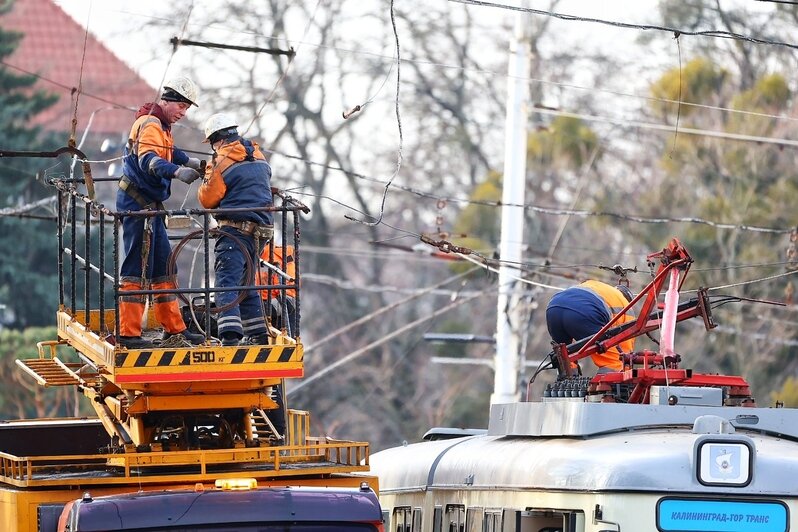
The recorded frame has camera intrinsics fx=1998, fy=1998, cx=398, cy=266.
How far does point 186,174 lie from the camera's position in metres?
13.5

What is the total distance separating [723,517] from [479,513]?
6.87ft

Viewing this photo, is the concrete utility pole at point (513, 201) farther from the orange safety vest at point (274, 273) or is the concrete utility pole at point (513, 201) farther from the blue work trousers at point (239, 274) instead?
the blue work trousers at point (239, 274)

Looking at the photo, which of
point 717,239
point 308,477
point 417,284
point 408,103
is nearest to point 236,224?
point 308,477

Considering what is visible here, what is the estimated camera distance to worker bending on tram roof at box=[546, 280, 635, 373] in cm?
1555

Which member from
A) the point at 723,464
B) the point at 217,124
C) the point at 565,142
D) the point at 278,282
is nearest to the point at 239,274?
the point at 217,124

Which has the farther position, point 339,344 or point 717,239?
point 339,344

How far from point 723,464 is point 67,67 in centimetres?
3524

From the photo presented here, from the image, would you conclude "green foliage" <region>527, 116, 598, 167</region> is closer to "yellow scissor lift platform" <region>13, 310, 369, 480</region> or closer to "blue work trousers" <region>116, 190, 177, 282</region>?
"blue work trousers" <region>116, 190, 177, 282</region>

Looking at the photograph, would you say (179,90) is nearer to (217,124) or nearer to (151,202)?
(217,124)

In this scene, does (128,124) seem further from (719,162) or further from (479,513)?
(479,513)

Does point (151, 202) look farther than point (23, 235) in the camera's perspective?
No

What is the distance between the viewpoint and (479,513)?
525 inches

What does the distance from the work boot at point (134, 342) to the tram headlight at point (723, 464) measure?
379cm

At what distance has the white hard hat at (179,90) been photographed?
46.4 ft
